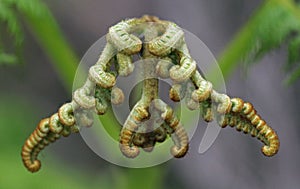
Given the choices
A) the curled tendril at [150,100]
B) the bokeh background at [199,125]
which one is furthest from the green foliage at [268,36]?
the bokeh background at [199,125]

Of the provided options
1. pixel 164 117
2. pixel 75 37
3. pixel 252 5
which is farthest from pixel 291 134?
pixel 164 117

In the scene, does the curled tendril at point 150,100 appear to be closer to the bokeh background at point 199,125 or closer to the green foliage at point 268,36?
the green foliage at point 268,36

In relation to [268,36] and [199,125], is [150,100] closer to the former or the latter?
[268,36]

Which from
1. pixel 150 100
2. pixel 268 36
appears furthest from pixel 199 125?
pixel 150 100

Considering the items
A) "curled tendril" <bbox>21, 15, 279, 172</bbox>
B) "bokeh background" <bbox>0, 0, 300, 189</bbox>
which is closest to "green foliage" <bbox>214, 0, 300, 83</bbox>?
"curled tendril" <bbox>21, 15, 279, 172</bbox>

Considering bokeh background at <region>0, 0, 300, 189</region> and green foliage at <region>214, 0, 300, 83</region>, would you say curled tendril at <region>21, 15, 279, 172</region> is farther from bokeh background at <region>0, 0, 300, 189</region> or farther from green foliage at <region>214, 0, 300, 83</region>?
bokeh background at <region>0, 0, 300, 189</region>

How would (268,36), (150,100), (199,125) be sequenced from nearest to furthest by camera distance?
(150,100) < (268,36) < (199,125)
